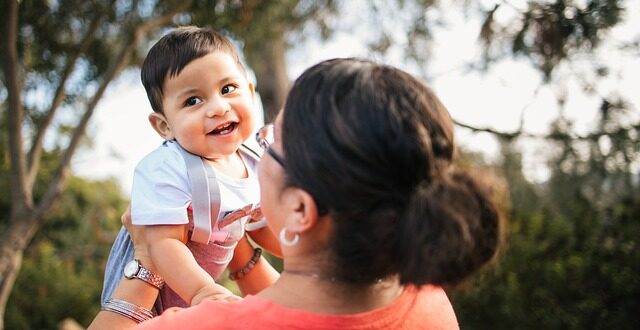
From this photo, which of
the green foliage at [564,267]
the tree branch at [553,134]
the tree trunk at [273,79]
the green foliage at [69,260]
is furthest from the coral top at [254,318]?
the green foliage at [69,260]

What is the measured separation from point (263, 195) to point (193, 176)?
37 cm

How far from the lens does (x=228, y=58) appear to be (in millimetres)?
1896

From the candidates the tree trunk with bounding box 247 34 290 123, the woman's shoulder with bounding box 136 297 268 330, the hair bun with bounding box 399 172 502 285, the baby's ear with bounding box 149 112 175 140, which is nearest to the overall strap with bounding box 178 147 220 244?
the baby's ear with bounding box 149 112 175 140

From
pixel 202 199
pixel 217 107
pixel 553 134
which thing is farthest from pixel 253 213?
pixel 553 134

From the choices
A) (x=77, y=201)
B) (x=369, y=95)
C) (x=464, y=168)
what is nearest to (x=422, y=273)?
(x=464, y=168)

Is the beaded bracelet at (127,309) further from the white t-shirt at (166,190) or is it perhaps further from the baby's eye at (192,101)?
the baby's eye at (192,101)

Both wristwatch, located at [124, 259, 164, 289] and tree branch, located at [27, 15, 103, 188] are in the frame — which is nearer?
wristwatch, located at [124, 259, 164, 289]

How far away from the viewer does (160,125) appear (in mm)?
1946

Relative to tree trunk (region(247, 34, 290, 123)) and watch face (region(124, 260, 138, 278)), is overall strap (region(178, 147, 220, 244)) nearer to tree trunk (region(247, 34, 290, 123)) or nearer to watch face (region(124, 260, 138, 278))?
watch face (region(124, 260, 138, 278))

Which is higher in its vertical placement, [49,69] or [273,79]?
[49,69]

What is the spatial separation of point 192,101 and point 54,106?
2.76 m

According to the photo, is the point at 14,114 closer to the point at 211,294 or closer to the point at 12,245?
the point at 12,245

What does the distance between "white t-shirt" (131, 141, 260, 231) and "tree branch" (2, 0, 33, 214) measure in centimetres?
230

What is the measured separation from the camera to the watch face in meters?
1.85
